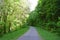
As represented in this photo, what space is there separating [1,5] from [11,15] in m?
6.94

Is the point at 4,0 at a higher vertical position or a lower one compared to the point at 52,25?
higher

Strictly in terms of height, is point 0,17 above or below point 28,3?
below

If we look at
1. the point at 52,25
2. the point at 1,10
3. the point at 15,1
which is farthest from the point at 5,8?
the point at 52,25

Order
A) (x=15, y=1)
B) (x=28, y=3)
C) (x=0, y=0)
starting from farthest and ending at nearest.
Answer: (x=28, y=3), (x=15, y=1), (x=0, y=0)

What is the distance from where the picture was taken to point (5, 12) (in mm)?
33125

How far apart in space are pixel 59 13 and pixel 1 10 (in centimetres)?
1005

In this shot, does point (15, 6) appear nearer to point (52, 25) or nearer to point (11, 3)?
point (11, 3)

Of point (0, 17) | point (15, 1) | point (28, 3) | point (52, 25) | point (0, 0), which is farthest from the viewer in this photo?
point (28, 3)

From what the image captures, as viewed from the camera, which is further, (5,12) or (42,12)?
(42,12)

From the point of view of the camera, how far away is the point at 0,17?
34688 millimetres

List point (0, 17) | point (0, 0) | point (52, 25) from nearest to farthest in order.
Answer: point (0, 0) < point (0, 17) < point (52, 25)

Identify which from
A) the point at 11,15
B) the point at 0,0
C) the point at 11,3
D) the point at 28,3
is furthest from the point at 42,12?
the point at 0,0

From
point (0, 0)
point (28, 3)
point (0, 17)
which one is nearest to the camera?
point (0, 0)

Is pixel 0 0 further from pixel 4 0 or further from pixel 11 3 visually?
pixel 11 3
